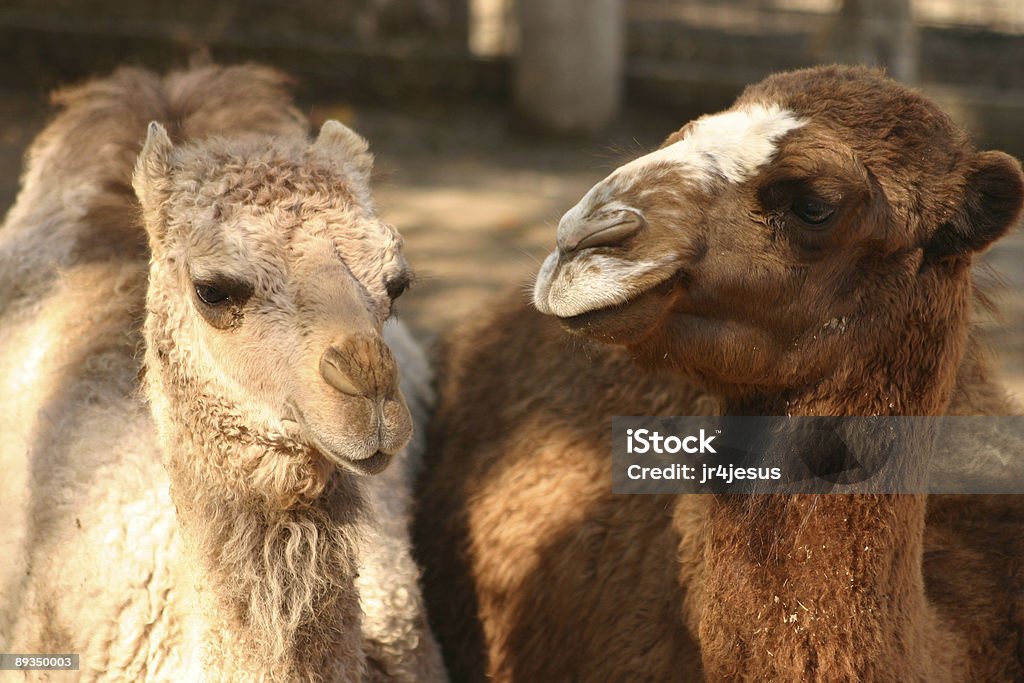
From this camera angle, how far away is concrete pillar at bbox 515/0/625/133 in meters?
8.55

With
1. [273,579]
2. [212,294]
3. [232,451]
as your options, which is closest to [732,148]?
[212,294]

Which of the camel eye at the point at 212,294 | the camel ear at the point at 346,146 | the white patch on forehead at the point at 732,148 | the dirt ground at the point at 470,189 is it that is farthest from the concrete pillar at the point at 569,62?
the camel eye at the point at 212,294

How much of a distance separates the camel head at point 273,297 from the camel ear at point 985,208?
121 centimetres

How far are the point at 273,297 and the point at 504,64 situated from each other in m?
6.85

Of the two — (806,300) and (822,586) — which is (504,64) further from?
(822,586)

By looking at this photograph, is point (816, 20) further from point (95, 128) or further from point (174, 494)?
point (174, 494)

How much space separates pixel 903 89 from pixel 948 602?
52.8 inches

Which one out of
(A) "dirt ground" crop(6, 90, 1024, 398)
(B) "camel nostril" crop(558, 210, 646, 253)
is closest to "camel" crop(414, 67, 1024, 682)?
(B) "camel nostril" crop(558, 210, 646, 253)

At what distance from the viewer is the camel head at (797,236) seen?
2676 millimetres

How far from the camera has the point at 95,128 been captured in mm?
4371

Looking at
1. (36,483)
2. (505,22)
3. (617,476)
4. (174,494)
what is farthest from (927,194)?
(505,22)

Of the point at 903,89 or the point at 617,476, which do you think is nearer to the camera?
the point at 903,89

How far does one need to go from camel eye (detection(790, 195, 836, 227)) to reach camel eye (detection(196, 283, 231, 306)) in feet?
4.03

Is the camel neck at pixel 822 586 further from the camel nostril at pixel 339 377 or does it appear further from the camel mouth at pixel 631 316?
the camel nostril at pixel 339 377
